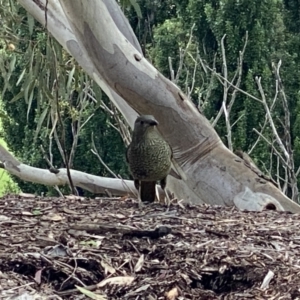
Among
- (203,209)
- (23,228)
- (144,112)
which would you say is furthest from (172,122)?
(23,228)

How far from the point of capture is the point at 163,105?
Result: 482 centimetres

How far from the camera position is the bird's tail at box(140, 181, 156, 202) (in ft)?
15.9

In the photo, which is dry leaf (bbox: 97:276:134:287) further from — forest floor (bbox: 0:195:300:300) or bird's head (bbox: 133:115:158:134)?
bird's head (bbox: 133:115:158:134)

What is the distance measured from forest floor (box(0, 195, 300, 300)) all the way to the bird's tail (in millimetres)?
798

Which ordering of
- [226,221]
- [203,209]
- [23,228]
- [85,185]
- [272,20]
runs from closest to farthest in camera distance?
[23,228], [226,221], [203,209], [85,185], [272,20]

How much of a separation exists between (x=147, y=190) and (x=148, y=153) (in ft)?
1.16

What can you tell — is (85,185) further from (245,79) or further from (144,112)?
(245,79)

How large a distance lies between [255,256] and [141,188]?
1840 millimetres

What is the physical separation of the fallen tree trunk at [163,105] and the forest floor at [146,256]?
0.90m

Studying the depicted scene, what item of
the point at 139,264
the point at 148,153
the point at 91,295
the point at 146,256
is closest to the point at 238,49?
the point at 148,153

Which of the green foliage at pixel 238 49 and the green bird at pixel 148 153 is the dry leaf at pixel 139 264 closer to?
the green bird at pixel 148 153

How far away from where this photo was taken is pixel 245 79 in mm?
9383

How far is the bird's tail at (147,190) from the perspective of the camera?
191 inches

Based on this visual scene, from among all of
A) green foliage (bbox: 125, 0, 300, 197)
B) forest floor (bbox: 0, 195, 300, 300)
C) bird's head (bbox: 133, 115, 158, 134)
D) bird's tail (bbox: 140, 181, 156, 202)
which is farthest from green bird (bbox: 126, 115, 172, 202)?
green foliage (bbox: 125, 0, 300, 197)
